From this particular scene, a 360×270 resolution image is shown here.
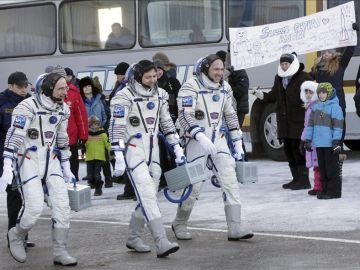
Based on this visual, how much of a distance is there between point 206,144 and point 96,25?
9.78 m

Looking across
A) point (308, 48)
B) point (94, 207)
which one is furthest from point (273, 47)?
point (94, 207)

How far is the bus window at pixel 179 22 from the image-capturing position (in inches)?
724

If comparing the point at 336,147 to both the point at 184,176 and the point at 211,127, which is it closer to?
the point at 211,127

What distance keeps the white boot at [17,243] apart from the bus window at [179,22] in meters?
9.12

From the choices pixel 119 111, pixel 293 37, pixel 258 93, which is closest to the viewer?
pixel 119 111

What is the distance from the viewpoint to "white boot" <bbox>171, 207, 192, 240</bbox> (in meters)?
10.6

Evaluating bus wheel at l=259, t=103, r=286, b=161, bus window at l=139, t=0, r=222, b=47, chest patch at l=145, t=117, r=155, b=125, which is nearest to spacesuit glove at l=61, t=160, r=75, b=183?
chest patch at l=145, t=117, r=155, b=125

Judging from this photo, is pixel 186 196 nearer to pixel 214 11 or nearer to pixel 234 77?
pixel 234 77

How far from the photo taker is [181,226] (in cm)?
1069

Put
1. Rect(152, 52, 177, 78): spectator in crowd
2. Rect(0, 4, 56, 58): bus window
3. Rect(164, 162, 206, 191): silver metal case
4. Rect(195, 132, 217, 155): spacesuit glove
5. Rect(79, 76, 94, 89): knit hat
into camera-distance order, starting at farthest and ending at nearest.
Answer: Rect(0, 4, 56, 58): bus window
Rect(79, 76, 94, 89): knit hat
Rect(152, 52, 177, 78): spectator in crowd
Rect(195, 132, 217, 155): spacesuit glove
Rect(164, 162, 206, 191): silver metal case

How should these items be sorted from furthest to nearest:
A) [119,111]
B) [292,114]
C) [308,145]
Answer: [292,114]
[308,145]
[119,111]

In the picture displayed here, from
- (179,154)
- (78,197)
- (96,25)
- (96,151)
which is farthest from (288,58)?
(96,25)

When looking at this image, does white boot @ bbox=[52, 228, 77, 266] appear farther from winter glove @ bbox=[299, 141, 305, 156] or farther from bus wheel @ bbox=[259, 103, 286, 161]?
bus wheel @ bbox=[259, 103, 286, 161]

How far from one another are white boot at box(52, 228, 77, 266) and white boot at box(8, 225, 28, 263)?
33 cm
